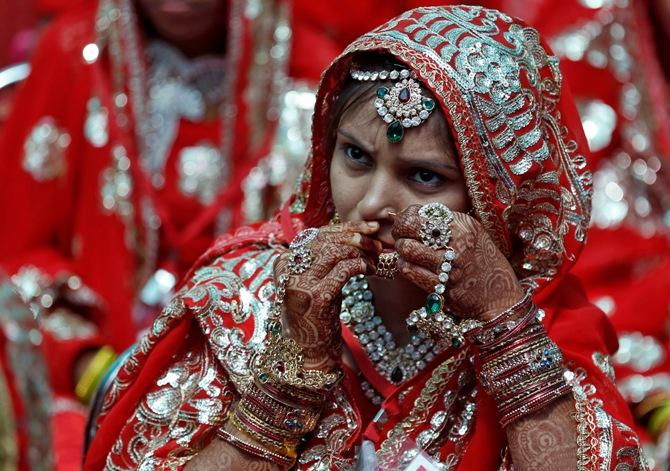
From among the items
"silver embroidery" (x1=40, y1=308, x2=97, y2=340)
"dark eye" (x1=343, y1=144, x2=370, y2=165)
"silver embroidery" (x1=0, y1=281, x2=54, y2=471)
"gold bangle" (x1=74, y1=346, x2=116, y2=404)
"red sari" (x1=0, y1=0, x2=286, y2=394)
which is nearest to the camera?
"silver embroidery" (x1=0, y1=281, x2=54, y2=471)

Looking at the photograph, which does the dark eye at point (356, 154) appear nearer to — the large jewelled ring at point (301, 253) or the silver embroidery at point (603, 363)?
the large jewelled ring at point (301, 253)

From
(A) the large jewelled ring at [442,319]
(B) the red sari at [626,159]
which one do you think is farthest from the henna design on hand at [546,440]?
(B) the red sari at [626,159]

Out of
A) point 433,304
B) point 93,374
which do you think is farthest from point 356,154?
point 93,374

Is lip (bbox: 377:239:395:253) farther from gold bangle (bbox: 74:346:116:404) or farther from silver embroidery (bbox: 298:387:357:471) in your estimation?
gold bangle (bbox: 74:346:116:404)

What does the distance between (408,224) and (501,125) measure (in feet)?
0.72

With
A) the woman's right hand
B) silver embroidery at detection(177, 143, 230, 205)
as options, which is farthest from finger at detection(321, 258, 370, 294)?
silver embroidery at detection(177, 143, 230, 205)

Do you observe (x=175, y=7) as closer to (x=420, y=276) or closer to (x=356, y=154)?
(x=356, y=154)

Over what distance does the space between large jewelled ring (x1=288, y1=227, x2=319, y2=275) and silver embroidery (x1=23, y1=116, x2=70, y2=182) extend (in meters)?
1.73

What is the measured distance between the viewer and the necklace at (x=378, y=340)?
2012 millimetres

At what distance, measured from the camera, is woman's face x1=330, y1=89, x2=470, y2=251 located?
6.01 feet

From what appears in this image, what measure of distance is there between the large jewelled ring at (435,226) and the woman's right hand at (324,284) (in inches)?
3.2

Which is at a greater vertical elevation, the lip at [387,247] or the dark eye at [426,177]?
the dark eye at [426,177]

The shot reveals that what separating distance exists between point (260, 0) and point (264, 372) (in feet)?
5.94

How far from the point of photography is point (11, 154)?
3490mm
